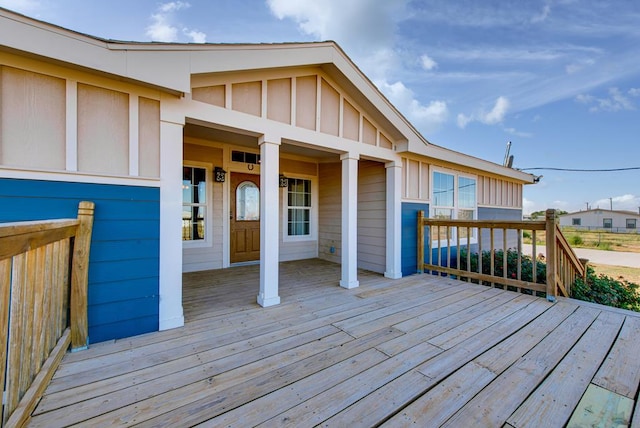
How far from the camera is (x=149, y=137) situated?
2338mm

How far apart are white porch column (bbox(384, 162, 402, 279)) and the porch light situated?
3180mm

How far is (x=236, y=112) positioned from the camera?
2.81 m

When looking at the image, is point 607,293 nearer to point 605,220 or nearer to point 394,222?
point 394,222

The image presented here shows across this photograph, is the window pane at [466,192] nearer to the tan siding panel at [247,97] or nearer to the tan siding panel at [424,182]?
the tan siding panel at [424,182]

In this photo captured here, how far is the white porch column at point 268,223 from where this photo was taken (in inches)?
120

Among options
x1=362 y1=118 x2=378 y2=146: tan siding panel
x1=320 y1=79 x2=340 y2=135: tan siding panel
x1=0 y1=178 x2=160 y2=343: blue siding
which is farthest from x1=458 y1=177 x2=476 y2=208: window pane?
x1=0 y1=178 x2=160 y2=343: blue siding

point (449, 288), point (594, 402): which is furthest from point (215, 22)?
point (594, 402)

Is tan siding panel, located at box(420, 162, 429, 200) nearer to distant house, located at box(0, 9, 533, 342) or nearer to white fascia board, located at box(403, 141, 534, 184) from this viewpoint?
distant house, located at box(0, 9, 533, 342)

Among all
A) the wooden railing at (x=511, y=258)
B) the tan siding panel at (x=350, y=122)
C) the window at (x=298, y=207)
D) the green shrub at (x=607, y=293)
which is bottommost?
the green shrub at (x=607, y=293)

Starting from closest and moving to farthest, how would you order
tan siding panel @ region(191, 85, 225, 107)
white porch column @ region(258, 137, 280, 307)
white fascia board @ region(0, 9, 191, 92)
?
white fascia board @ region(0, 9, 191, 92) → tan siding panel @ region(191, 85, 225, 107) → white porch column @ region(258, 137, 280, 307)

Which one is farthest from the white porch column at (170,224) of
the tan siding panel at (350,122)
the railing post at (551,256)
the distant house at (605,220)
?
the distant house at (605,220)

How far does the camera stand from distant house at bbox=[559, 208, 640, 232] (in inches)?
1228

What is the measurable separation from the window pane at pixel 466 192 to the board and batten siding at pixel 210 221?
547cm

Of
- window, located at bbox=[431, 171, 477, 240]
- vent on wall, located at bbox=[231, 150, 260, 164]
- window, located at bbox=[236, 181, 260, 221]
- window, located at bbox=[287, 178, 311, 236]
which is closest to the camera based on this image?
vent on wall, located at bbox=[231, 150, 260, 164]
